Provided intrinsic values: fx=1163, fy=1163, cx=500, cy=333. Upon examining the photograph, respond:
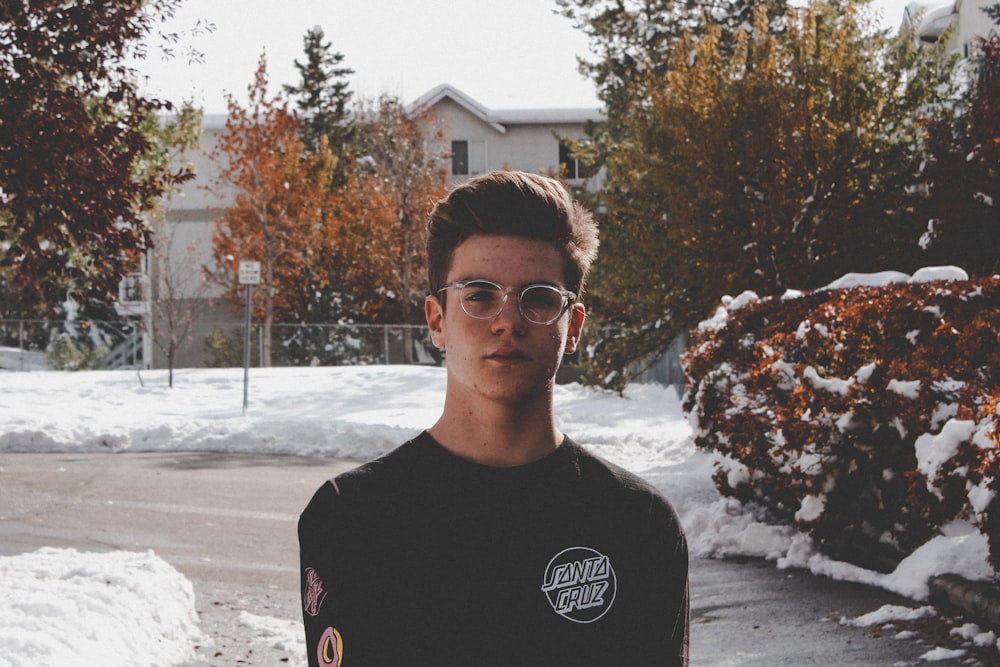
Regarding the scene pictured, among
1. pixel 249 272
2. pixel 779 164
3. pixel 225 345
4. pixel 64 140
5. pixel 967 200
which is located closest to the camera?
pixel 64 140

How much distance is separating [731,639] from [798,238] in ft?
35.8

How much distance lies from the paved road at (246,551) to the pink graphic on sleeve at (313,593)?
4.25 meters

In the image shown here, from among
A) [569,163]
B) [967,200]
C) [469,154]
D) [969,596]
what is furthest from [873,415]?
[469,154]

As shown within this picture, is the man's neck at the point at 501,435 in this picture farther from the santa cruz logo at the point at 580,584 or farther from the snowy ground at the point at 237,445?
the snowy ground at the point at 237,445

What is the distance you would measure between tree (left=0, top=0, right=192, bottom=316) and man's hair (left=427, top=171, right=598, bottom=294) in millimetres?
6233

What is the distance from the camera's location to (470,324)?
2336mm

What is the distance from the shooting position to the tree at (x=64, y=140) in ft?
25.8

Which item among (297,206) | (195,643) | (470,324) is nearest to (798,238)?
(195,643)

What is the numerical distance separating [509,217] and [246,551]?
26.3ft

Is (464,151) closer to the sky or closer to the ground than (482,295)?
closer to the sky

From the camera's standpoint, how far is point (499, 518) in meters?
2.24

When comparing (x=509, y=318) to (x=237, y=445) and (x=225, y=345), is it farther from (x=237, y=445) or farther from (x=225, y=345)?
(x=225, y=345)

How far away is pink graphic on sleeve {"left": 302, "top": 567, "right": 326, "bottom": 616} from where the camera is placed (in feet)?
7.39

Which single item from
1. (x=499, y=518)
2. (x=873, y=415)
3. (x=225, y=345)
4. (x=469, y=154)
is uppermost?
(x=469, y=154)
